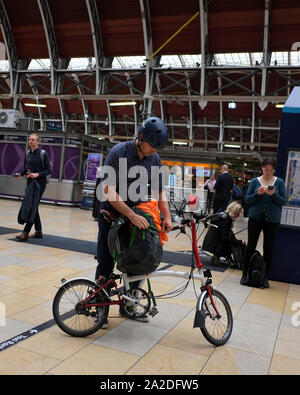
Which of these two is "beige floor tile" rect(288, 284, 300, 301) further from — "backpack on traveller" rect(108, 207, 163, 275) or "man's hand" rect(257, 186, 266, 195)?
"backpack on traveller" rect(108, 207, 163, 275)

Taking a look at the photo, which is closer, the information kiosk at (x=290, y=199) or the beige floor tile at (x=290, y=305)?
the beige floor tile at (x=290, y=305)

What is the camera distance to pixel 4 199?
47.8 ft

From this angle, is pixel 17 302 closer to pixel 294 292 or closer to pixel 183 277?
pixel 183 277

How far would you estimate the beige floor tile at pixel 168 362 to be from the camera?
2371 millimetres

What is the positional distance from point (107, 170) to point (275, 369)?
6.06 feet

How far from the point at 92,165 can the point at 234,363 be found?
41.2 ft

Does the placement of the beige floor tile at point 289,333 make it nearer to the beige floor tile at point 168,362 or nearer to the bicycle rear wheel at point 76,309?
the beige floor tile at point 168,362

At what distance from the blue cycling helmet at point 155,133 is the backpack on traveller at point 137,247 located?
0.50 meters

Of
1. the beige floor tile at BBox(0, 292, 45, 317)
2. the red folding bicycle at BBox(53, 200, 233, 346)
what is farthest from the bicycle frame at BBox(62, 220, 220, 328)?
the beige floor tile at BBox(0, 292, 45, 317)

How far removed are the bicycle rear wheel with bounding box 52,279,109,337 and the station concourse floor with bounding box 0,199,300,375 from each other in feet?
0.26

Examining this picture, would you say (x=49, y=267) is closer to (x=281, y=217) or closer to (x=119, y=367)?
(x=119, y=367)

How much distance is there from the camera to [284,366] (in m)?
2.64

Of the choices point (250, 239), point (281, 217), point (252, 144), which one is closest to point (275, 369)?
point (250, 239)

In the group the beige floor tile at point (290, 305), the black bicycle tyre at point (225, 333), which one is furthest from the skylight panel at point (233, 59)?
the black bicycle tyre at point (225, 333)
